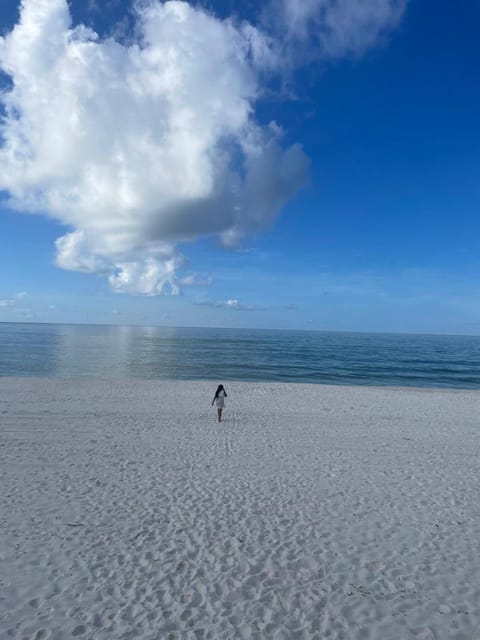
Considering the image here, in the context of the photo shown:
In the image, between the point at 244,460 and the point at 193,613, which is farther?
the point at 244,460

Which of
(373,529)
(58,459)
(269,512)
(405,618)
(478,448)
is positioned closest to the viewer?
(405,618)

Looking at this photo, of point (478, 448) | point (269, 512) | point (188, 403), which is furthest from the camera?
point (188, 403)

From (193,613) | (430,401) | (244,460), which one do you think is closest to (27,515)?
(193,613)

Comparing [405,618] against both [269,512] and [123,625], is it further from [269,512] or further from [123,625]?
[123,625]

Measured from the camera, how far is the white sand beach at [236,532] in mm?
5691

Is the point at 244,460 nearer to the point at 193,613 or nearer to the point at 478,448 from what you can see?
the point at 193,613

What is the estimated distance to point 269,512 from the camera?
9016 millimetres

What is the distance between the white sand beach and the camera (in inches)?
224

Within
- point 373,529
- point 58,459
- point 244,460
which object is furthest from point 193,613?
point 58,459

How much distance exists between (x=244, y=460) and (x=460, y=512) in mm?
6426

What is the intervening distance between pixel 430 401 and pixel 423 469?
15.6m

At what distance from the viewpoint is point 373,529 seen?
8.36 meters

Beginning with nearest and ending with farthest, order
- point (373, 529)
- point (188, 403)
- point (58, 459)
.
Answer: point (373, 529), point (58, 459), point (188, 403)

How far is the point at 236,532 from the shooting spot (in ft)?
26.3
